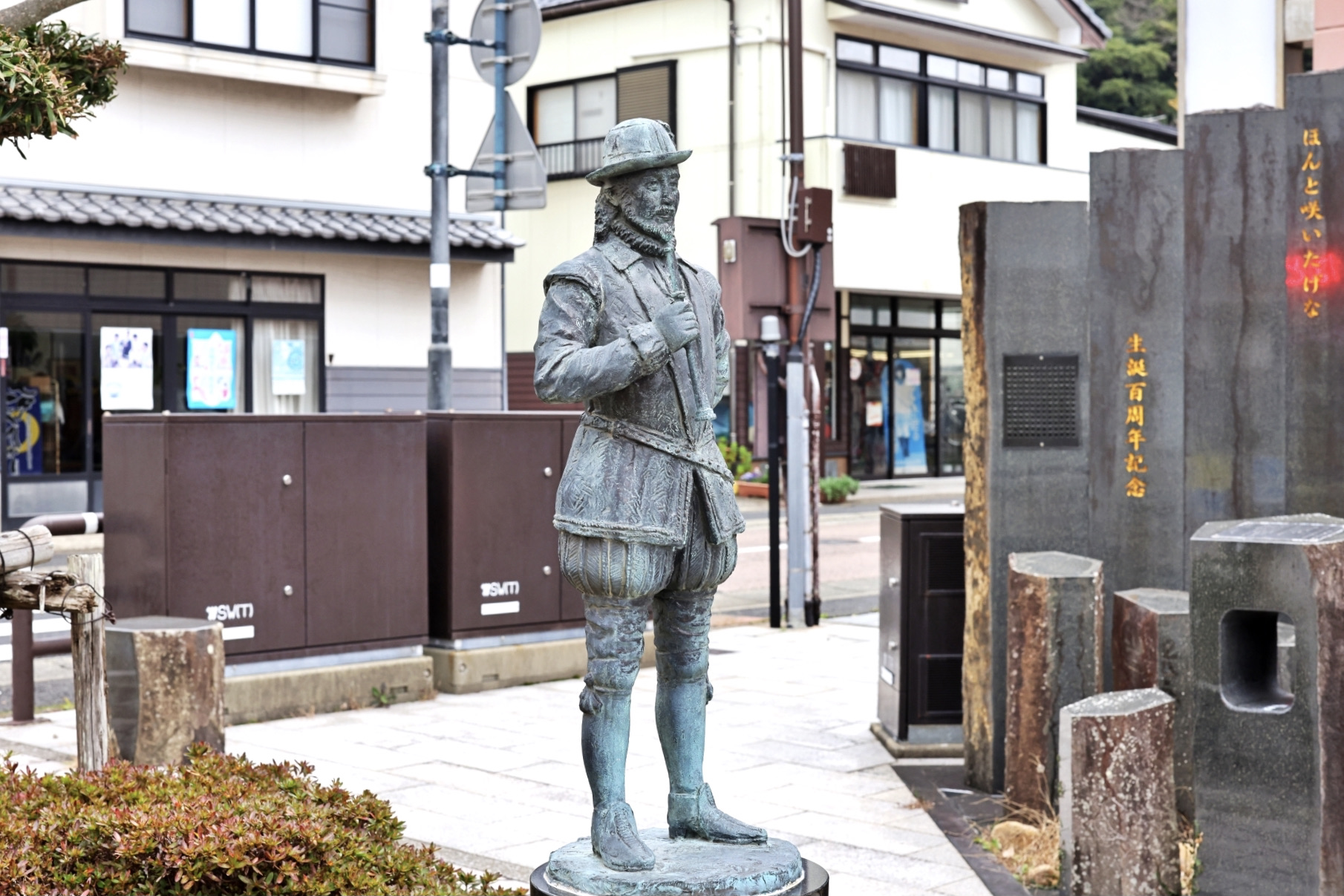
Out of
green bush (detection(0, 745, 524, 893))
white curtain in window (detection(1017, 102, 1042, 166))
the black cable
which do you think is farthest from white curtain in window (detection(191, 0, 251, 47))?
white curtain in window (detection(1017, 102, 1042, 166))

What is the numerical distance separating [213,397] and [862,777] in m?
13.3

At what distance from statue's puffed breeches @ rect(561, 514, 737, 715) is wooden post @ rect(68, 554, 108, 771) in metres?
2.38

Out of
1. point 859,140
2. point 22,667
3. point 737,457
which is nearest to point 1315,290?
point 22,667

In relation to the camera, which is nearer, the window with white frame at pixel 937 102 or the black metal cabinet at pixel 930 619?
the black metal cabinet at pixel 930 619

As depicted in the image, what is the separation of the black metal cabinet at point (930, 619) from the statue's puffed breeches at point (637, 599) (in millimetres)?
3700

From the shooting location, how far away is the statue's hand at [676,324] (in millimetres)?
4367

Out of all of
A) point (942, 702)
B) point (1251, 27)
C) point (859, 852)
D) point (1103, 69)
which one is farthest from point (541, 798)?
point (1103, 69)

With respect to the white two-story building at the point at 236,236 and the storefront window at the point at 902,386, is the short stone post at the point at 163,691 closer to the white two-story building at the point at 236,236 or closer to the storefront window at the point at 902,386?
the white two-story building at the point at 236,236

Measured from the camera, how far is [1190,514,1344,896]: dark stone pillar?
5.38 m

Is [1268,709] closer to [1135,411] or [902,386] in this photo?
[1135,411]

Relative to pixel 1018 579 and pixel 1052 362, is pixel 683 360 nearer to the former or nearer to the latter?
pixel 1018 579

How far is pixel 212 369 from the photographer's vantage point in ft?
62.5

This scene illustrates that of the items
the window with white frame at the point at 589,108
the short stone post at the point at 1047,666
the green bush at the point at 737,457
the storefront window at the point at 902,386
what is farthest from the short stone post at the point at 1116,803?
the storefront window at the point at 902,386

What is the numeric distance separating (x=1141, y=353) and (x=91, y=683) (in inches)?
195
